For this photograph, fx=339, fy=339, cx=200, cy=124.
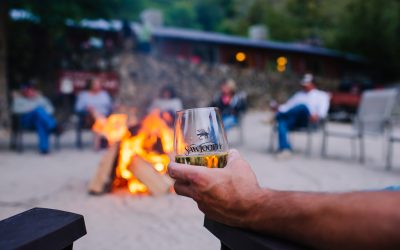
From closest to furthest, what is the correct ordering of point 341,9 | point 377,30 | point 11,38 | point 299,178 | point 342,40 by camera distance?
point 299,178 < point 11,38 < point 377,30 < point 342,40 < point 341,9

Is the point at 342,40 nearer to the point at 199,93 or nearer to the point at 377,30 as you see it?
the point at 377,30

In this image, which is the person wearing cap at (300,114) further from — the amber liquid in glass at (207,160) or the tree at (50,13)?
the tree at (50,13)

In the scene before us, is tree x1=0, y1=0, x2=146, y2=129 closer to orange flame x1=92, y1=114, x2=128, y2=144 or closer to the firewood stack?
orange flame x1=92, y1=114, x2=128, y2=144

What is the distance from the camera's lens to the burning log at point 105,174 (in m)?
3.59

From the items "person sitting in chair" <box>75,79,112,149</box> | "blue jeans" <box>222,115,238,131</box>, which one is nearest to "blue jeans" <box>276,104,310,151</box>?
"blue jeans" <box>222,115,238,131</box>

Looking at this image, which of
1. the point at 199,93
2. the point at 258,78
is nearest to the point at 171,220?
the point at 199,93

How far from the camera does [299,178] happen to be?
174 inches

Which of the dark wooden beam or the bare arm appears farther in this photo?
the dark wooden beam

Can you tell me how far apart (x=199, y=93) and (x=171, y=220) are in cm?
1376

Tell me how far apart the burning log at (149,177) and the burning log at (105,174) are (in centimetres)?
24

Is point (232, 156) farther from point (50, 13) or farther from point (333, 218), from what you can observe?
point (50, 13)

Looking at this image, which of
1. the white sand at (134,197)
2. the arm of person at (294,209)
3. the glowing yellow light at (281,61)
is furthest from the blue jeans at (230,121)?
the glowing yellow light at (281,61)

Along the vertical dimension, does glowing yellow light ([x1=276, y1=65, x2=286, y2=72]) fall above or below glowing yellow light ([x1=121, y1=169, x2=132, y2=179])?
above

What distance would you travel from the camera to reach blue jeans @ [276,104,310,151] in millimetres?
6184
